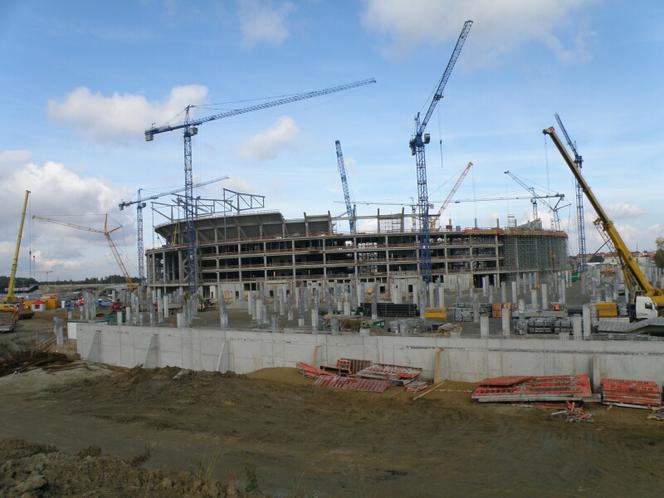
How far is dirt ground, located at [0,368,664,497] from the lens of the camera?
9961 millimetres

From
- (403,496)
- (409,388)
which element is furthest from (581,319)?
(403,496)

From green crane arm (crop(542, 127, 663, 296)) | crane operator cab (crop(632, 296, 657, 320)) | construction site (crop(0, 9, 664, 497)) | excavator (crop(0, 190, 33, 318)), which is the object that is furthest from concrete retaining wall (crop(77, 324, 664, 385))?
excavator (crop(0, 190, 33, 318))

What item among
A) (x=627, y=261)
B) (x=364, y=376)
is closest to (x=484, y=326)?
(x=364, y=376)

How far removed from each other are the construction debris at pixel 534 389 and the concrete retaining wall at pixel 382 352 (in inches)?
39.0

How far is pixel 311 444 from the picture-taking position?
14023mm

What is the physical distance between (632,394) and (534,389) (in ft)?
9.05

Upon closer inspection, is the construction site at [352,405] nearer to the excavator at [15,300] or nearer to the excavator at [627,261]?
the excavator at [627,261]

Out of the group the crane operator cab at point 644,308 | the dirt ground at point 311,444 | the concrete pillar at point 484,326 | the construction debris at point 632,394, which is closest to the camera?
the dirt ground at point 311,444

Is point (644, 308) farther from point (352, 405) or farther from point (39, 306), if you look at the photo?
point (39, 306)

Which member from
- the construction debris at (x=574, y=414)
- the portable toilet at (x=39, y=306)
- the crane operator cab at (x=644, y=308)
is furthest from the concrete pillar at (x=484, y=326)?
the portable toilet at (x=39, y=306)

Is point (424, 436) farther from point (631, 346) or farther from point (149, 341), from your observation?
point (149, 341)

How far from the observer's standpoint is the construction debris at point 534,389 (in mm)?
16312

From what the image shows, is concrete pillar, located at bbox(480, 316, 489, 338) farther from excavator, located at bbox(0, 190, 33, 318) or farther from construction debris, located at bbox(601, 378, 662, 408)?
excavator, located at bbox(0, 190, 33, 318)

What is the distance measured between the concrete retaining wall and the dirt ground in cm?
156
